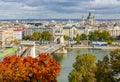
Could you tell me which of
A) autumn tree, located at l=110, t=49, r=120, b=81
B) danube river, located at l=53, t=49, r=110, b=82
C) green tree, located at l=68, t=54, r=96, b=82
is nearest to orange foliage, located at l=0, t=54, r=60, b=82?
green tree, located at l=68, t=54, r=96, b=82

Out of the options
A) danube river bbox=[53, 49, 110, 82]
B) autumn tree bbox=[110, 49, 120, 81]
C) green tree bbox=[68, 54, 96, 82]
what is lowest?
danube river bbox=[53, 49, 110, 82]

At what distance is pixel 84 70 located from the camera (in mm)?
9461

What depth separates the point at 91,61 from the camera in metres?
9.80

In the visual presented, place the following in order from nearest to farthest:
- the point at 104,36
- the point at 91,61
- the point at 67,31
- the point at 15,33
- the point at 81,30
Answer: the point at 91,61, the point at 104,36, the point at 15,33, the point at 67,31, the point at 81,30

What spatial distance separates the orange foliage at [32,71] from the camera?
28.8ft

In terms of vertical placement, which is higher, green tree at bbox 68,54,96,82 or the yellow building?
green tree at bbox 68,54,96,82

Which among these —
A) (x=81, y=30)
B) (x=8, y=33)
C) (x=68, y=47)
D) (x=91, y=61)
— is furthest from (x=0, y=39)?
(x=91, y=61)

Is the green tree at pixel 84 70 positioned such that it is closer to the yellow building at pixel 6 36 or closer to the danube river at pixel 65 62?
the danube river at pixel 65 62

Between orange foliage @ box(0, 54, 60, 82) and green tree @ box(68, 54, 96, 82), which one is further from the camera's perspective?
green tree @ box(68, 54, 96, 82)

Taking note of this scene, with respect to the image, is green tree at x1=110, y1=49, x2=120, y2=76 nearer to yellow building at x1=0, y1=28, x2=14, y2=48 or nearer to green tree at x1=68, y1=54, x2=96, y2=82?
green tree at x1=68, y1=54, x2=96, y2=82

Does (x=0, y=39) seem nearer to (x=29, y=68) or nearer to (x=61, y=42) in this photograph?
(x=61, y=42)

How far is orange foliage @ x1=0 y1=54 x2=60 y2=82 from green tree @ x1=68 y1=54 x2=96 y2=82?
543mm

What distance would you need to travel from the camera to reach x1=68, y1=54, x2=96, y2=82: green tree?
9.12 meters

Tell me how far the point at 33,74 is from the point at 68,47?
28.3 m
